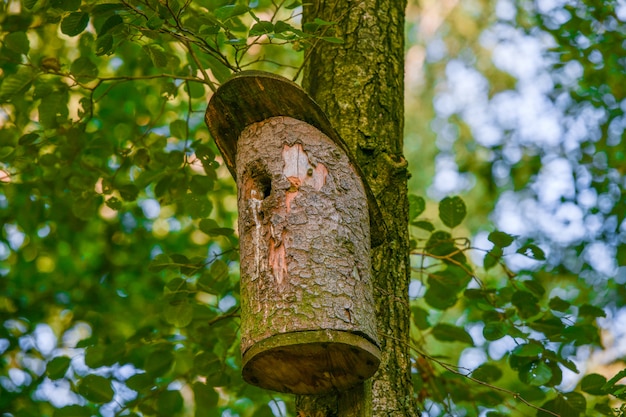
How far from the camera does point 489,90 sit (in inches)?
340

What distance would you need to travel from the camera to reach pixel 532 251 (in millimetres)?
2953

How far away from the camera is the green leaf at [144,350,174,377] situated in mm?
3273

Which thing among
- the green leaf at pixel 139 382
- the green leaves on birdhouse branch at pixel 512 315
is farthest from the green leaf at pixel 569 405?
the green leaf at pixel 139 382

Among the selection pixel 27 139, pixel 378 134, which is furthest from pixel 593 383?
pixel 27 139

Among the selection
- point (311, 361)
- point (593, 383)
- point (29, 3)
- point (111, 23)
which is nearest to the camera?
point (311, 361)

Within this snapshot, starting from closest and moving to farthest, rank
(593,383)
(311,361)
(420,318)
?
(311,361), (593,383), (420,318)

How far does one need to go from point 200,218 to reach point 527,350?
1.57m

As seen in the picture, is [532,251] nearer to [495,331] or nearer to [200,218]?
[495,331]

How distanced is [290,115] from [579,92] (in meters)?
3.57

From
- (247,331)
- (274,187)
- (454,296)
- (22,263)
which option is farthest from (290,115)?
(22,263)

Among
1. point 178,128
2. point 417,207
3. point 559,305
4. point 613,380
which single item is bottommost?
point 613,380

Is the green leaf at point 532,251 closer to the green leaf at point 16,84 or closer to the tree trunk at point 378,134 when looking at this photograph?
the tree trunk at point 378,134

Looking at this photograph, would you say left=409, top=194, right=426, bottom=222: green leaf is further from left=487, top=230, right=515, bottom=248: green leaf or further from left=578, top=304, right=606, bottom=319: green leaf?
left=578, top=304, right=606, bottom=319: green leaf

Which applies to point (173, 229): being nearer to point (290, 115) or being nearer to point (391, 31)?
point (391, 31)
